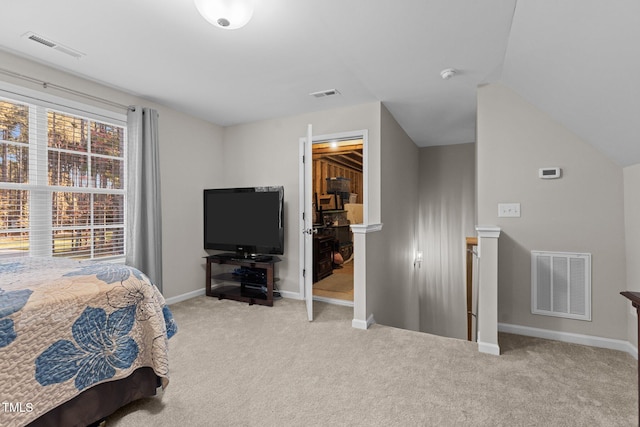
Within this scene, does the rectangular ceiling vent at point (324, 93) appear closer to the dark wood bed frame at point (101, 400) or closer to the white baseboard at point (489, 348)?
the white baseboard at point (489, 348)

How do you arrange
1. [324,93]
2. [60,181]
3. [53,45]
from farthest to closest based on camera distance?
[324,93], [60,181], [53,45]

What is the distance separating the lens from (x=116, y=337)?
158cm

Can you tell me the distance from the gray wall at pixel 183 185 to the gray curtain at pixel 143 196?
272 millimetres

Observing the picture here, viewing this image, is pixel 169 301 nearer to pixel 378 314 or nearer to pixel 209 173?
pixel 209 173

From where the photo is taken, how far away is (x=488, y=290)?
2385 millimetres

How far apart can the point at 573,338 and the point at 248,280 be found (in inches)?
131

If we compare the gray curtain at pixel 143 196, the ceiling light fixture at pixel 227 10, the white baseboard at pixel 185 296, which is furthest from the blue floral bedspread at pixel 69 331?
the white baseboard at pixel 185 296

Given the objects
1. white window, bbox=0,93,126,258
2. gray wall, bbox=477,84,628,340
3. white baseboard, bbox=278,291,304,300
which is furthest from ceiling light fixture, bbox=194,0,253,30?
white baseboard, bbox=278,291,304,300

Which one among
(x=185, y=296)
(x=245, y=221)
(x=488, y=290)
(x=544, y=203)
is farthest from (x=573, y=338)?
→ (x=185, y=296)

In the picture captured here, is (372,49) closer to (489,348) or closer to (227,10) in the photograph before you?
(227,10)

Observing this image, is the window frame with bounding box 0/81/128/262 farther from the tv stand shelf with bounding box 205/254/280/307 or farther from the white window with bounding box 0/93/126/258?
the tv stand shelf with bounding box 205/254/280/307

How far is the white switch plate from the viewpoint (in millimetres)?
2799

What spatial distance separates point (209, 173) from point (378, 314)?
2.83 meters

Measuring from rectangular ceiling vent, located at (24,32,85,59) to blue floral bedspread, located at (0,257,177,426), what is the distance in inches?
62.0
